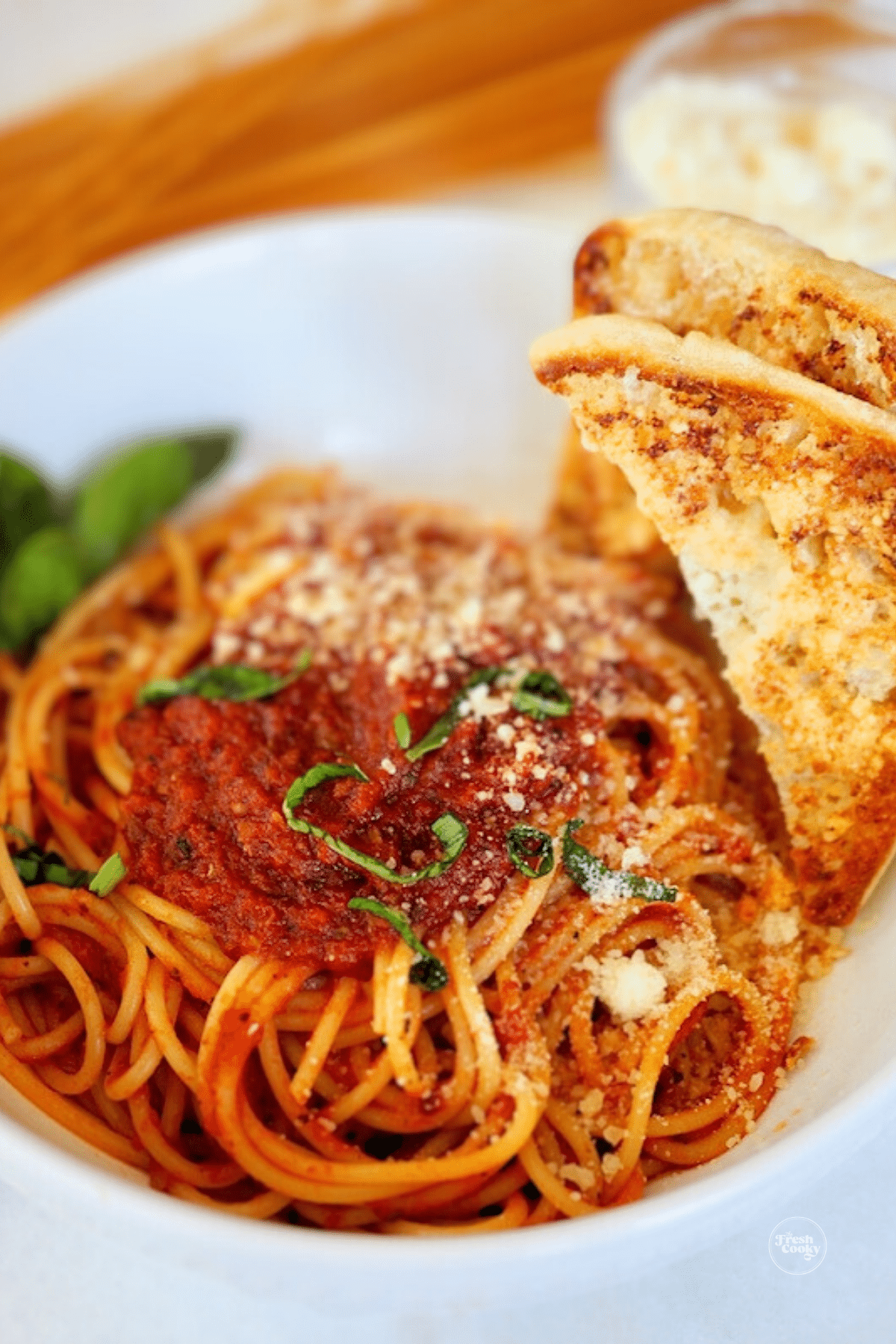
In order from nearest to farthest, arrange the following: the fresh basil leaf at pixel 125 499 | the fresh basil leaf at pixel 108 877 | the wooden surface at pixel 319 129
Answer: the fresh basil leaf at pixel 108 877 → the fresh basil leaf at pixel 125 499 → the wooden surface at pixel 319 129

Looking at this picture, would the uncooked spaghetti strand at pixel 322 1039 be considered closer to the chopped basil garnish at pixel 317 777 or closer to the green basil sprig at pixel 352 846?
the green basil sprig at pixel 352 846

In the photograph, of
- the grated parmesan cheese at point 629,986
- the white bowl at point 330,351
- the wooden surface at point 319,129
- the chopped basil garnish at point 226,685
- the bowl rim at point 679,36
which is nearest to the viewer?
Result: the grated parmesan cheese at point 629,986

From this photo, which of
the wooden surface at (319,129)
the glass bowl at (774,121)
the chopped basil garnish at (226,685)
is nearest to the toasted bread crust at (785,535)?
the chopped basil garnish at (226,685)

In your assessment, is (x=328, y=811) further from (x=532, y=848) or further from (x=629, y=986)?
(x=629, y=986)

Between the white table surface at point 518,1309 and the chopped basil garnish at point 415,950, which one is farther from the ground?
the chopped basil garnish at point 415,950

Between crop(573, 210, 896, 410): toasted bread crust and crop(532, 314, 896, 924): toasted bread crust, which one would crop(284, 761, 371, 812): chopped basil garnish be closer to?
crop(532, 314, 896, 924): toasted bread crust

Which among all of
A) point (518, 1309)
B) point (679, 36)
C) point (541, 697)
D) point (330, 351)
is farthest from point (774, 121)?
point (518, 1309)

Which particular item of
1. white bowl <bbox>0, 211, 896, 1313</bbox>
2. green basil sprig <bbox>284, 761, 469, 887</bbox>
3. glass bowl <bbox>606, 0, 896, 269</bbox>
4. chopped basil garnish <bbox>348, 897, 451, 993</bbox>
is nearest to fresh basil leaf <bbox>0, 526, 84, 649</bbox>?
white bowl <bbox>0, 211, 896, 1313</bbox>
